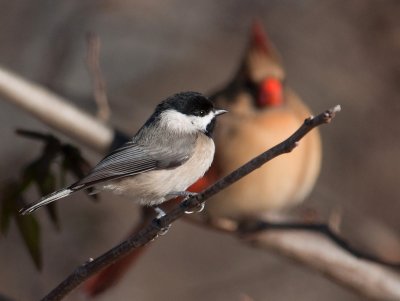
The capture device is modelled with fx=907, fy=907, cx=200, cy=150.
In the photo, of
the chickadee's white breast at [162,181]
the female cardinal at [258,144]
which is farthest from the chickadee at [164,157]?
the female cardinal at [258,144]

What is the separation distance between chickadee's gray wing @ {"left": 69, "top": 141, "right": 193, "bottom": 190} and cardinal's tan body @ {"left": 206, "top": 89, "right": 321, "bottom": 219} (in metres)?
1.42

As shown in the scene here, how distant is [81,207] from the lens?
521cm

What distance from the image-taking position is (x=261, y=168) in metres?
3.90

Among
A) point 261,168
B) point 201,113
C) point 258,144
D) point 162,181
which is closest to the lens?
point 162,181

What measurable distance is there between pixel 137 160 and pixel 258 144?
1614mm

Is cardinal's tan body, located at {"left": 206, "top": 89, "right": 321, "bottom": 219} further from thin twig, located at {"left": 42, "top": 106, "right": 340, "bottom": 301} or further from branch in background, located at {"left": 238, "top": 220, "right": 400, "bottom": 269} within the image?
thin twig, located at {"left": 42, "top": 106, "right": 340, "bottom": 301}

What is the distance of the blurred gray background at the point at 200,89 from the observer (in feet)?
15.6

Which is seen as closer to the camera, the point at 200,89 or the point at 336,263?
the point at 336,263

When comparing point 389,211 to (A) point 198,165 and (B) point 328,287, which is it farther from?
(A) point 198,165

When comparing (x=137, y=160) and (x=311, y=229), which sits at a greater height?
(x=137, y=160)

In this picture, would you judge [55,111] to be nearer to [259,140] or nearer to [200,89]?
[259,140]

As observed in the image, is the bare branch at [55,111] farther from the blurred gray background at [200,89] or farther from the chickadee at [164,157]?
the blurred gray background at [200,89]

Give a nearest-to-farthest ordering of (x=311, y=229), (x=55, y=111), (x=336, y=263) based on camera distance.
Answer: (x=55, y=111) → (x=336, y=263) → (x=311, y=229)

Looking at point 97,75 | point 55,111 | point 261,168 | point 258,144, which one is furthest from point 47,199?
point 258,144
